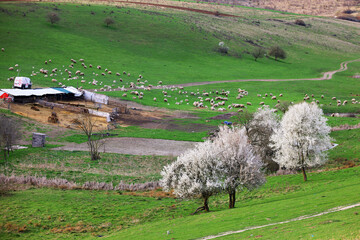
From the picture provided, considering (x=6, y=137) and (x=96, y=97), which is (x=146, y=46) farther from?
(x=6, y=137)

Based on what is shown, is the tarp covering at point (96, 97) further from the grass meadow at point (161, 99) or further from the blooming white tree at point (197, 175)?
the blooming white tree at point (197, 175)

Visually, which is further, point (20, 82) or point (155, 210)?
point (20, 82)

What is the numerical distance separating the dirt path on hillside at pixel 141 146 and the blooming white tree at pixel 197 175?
1944 centimetres

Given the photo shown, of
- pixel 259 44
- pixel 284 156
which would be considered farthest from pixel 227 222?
pixel 259 44

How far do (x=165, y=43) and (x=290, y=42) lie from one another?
2347 inches

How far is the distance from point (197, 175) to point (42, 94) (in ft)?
161

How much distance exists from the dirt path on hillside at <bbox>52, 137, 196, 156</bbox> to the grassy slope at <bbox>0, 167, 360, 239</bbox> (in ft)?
47.1

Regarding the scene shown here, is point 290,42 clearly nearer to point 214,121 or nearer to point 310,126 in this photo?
Answer: point 214,121

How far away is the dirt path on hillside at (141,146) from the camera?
53344 mm

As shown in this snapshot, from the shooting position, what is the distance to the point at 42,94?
73.6m

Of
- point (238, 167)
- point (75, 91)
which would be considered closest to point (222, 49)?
point (75, 91)

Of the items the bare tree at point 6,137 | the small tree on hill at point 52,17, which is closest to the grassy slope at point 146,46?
the small tree on hill at point 52,17

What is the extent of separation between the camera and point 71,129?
207 ft

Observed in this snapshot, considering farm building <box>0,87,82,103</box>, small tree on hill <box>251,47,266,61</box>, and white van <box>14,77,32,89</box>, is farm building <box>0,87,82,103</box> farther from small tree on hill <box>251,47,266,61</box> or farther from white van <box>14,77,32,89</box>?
small tree on hill <box>251,47,266,61</box>
